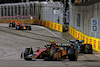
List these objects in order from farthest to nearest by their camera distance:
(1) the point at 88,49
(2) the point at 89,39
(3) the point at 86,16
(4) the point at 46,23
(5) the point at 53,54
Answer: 1. (4) the point at 46,23
2. (3) the point at 86,16
3. (2) the point at 89,39
4. (1) the point at 88,49
5. (5) the point at 53,54

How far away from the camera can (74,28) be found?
39.5 meters

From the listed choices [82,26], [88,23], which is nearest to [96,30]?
[88,23]

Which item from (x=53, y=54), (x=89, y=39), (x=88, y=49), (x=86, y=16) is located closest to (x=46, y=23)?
(x=86, y=16)

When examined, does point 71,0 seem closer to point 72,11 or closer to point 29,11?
point 72,11

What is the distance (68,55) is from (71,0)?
25259 mm

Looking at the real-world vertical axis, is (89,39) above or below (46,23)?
below

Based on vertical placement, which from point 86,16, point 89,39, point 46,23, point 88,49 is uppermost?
point 86,16

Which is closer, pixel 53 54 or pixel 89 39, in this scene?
pixel 53 54

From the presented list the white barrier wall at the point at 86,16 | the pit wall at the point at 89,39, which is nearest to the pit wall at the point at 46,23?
the white barrier wall at the point at 86,16

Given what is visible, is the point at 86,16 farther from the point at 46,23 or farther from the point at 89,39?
the point at 46,23

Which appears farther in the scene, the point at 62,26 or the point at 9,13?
the point at 9,13

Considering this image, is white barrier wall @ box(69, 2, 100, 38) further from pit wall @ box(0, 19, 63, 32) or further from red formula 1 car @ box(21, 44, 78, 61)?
red formula 1 car @ box(21, 44, 78, 61)

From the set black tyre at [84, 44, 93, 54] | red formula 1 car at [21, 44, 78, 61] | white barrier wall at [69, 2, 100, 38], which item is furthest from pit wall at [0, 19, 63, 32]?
red formula 1 car at [21, 44, 78, 61]

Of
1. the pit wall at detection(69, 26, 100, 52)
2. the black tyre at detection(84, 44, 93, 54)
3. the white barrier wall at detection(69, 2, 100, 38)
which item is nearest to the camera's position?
the black tyre at detection(84, 44, 93, 54)
